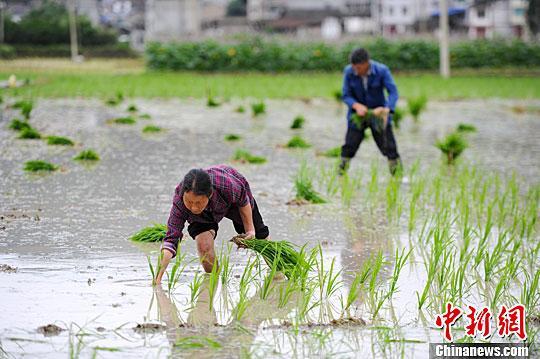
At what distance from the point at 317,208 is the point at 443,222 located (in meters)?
1.38

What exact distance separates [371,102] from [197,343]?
216 inches

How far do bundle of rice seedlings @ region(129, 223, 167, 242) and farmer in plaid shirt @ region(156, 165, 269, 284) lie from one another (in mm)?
961

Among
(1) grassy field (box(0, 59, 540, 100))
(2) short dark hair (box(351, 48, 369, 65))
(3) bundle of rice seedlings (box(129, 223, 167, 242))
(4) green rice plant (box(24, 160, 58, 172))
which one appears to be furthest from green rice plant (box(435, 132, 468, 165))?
(1) grassy field (box(0, 59, 540, 100))

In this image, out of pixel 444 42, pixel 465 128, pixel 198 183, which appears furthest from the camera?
pixel 444 42

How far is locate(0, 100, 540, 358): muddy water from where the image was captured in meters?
4.79

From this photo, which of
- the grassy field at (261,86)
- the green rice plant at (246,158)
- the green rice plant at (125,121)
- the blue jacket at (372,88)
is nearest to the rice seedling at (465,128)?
the green rice plant at (125,121)

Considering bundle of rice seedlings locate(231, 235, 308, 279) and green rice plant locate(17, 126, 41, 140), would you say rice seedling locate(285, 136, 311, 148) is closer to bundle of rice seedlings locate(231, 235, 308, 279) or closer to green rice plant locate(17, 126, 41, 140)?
green rice plant locate(17, 126, 41, 140)

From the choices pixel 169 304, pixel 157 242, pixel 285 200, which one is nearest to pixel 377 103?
pixel 285 200

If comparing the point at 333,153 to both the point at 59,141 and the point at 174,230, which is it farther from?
the point at 174,230

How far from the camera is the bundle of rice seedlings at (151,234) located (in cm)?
680

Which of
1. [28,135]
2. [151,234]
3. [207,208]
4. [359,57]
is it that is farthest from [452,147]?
[207,208]

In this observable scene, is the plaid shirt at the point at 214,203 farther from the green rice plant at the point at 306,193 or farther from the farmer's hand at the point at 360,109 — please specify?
the farmer's hand at the point at 360,109

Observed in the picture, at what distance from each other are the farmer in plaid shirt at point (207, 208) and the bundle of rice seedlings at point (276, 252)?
0.07 m

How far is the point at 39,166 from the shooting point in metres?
10.1
